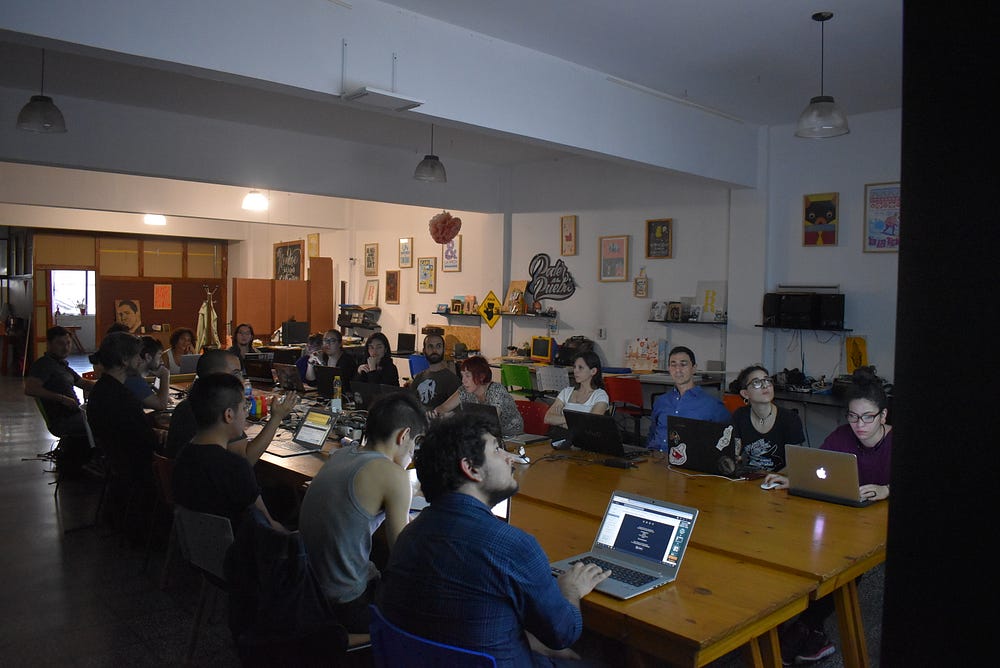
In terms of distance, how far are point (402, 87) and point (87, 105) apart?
12.8 ft

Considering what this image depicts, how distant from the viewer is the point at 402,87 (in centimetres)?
464

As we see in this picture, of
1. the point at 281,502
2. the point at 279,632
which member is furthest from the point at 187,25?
the point at 279,632

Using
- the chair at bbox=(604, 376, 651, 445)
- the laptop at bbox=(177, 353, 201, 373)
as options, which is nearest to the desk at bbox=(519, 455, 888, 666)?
the chair at bbox=(604, 376, 651, 445)

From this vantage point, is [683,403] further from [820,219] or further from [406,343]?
[406,343]

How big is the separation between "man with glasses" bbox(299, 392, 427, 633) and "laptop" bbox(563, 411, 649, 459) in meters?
1.81

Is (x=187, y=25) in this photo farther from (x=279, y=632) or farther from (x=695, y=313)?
(x=695, y=313)

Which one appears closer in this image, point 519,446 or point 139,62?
point 139,62

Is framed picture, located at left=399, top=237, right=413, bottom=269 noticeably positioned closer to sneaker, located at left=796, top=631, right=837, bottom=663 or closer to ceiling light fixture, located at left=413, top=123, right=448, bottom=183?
ceiling light fixture, located at left=413, top=123, right=448, bottom=183

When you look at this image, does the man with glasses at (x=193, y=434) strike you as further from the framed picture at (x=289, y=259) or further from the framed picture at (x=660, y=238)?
the framed picture at (x=289, y=259)

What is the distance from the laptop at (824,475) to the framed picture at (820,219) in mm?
4437

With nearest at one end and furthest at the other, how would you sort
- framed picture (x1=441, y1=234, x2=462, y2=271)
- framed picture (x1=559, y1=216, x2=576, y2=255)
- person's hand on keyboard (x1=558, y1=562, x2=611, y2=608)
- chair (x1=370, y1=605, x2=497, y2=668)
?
chair (x1=370, y1=605, x2=497, y2=668)
person's hand on keyboard (x1=558, y1=562, x2=611, y2=608)
framed picture (x1=559, y1=216, x2=576, y2=255)
framed picture (x1=441, y1=234, x2=462, y2=271)

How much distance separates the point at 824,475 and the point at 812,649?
0.74 m

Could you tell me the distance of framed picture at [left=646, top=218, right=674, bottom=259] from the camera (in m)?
8.57

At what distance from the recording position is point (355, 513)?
261 cm
